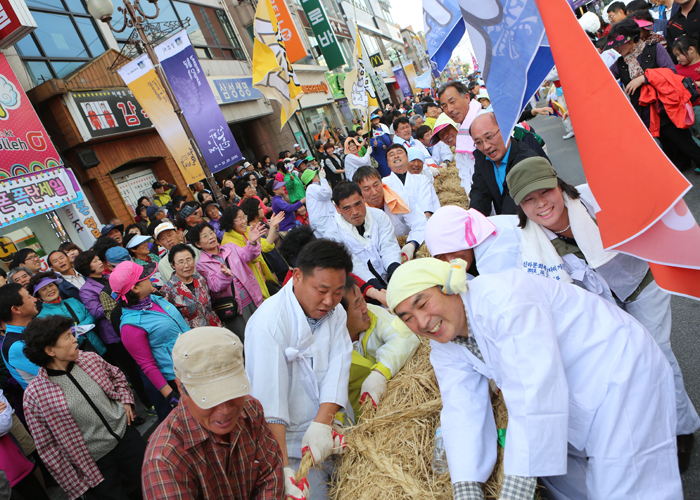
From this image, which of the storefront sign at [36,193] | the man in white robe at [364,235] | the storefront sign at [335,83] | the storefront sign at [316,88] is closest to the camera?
the man in white robe at [364,235]

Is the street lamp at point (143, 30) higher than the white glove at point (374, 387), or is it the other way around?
the street lamp at point (143, 30)

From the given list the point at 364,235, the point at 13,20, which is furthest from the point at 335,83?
the point at 364,235

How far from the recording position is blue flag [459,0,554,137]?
2041mm

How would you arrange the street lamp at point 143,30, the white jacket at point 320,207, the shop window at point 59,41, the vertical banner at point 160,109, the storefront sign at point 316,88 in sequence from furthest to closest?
the storefront sign at point 316,88
the shop window at point 59,41
the vertical banner at point 160,109
the street lamp at point 143,30
the white jacket at point 320,207

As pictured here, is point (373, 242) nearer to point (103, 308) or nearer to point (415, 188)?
point (415, 188)

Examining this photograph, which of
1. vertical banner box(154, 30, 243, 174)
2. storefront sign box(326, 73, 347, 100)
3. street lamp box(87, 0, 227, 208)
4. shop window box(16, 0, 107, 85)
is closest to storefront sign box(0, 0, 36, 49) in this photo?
shop window box(16, 0, 107, 85)

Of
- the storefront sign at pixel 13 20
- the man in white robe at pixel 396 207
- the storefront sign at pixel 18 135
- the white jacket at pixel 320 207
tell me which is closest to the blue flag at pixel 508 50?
the man in white robe at pixel 396 207

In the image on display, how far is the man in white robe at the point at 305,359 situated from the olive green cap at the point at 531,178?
1071mm

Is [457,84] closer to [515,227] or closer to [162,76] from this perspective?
[515,227]

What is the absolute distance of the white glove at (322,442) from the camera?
7.18ft

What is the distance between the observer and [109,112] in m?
10.9

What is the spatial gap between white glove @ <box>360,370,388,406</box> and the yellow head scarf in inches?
41.9

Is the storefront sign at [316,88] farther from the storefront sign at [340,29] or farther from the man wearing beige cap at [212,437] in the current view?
the man wearing beige cap at [212,437]

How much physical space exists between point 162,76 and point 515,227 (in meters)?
6.84
